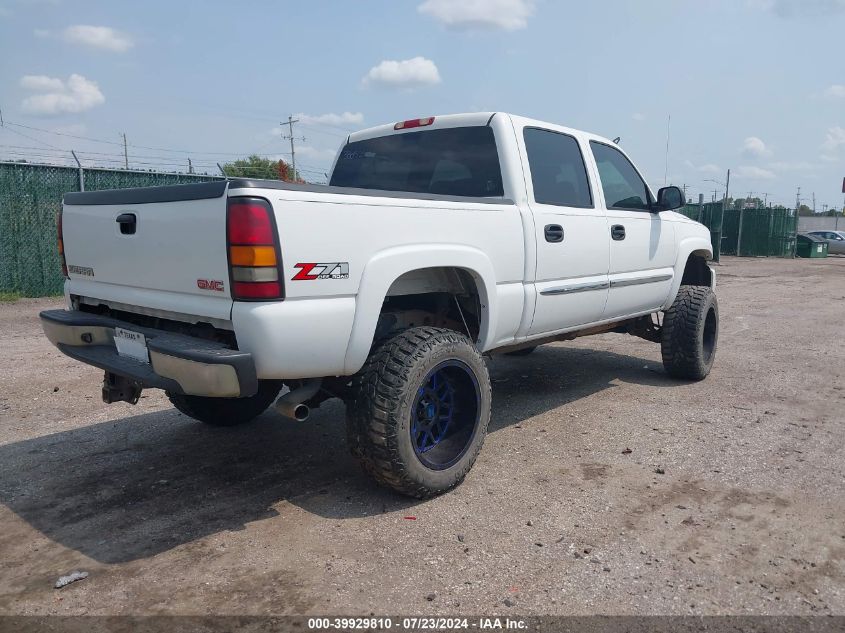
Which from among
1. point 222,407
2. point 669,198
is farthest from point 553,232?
point 222,407

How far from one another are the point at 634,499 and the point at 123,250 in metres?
2.91

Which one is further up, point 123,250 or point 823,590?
→ point 123,250

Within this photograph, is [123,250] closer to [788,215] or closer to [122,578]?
[122,578]

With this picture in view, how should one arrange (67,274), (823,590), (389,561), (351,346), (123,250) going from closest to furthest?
1. (823,590)
2. (389,561)
3. (351,346)
4. (123,250)
5. (67,274)

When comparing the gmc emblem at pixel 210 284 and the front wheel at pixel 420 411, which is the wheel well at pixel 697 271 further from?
the gmc emblem at pixel 210 284

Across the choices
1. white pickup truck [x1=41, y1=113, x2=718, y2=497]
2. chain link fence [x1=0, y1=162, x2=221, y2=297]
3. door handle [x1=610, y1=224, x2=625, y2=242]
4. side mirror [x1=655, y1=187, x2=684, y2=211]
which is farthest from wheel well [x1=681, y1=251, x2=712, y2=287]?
chain link fence [x1=0, y1=162, x2=221, y2=297]

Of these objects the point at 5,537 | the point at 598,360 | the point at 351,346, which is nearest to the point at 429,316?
the point at 351,346

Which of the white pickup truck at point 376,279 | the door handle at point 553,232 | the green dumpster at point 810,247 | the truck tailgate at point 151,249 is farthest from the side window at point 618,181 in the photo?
the green dumpster at point 810,247

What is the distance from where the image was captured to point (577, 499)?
3535 millimetres

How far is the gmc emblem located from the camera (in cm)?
292

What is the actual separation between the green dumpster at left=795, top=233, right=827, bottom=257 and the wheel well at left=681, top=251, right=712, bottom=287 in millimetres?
25747

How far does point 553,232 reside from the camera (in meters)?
4.27

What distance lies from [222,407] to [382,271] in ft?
6.73

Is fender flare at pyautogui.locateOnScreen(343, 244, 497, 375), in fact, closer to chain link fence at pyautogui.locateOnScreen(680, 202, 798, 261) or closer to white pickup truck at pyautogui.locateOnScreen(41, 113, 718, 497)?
white pickup truck at pyautogui.locateOnScreen(41, 113, 718, 497)
